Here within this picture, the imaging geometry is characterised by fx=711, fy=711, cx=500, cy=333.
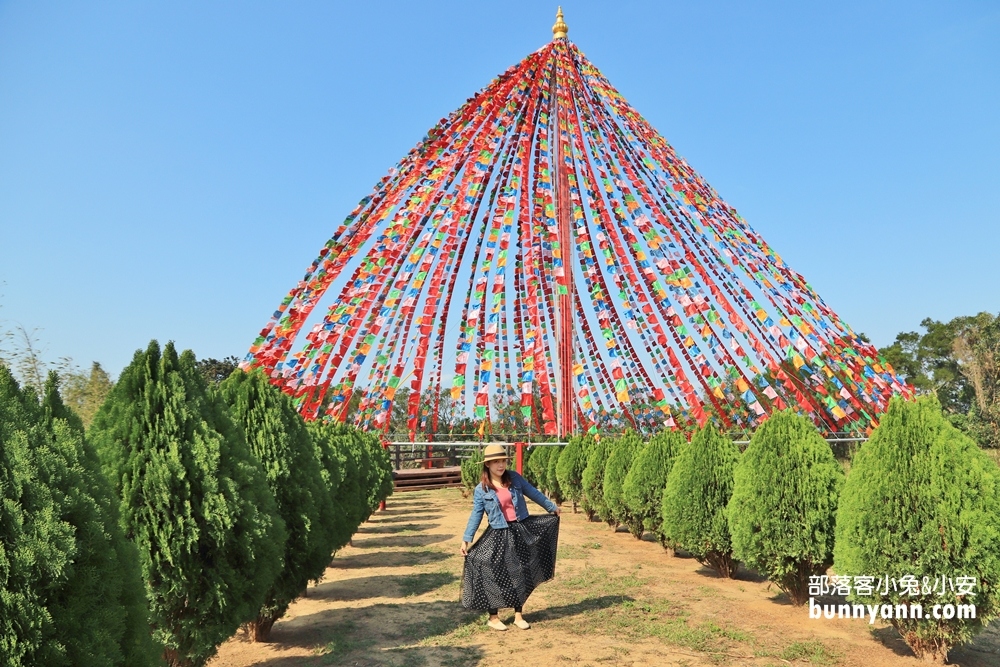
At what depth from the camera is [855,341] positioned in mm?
12641

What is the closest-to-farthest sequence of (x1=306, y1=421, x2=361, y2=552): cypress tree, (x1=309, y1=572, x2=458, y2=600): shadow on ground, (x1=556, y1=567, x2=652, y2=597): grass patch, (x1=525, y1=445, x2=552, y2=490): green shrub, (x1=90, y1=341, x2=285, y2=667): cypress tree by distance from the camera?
1. (x1=90, y1=341, x2=285, y2=667): cypress tree
2. (x1=556, y1=567, x2=652, y2=597): grass patch
3. (x1=309, y1=572, x2=458, y2=600): shadow on ground
4. (x1=306, y1=421, x2=361, y2=552): cypress tree
5. (x1=525, y1=445, x2=552, y2=490): green shrub

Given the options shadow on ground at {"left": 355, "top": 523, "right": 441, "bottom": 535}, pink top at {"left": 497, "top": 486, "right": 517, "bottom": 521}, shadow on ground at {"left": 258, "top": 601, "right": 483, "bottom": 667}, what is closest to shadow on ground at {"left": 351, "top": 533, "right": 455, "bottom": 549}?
shadow on ground at {"left": 355, "top": 523, "right": 441, "bottom": 535}

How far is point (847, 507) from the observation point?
5543 millimetres

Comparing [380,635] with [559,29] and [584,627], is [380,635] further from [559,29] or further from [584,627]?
[559,29]

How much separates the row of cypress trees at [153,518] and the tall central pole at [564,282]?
8426 millimetres

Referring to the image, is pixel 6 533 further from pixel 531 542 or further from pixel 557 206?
pixel 557 206

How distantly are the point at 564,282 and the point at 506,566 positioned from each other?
9.55 m

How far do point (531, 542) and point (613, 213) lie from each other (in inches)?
347

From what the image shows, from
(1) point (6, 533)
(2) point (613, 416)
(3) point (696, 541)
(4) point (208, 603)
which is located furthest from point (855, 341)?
(1) point (6, 533)

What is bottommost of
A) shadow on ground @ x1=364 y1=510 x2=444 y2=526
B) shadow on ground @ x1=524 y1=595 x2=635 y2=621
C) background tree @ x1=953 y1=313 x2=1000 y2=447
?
shadow on ground @ x1=364 y1=510 x2=444 y2=526

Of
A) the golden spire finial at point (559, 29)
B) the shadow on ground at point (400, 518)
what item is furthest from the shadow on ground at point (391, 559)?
the golden spire finial at point (559, 29)

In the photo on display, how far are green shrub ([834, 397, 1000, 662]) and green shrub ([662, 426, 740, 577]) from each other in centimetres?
273

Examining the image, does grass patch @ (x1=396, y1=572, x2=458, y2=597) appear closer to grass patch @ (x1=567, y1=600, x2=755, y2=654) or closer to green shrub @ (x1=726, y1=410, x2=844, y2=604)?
grass patch @ (x1=567, y1=600, x2=755, y2=654)

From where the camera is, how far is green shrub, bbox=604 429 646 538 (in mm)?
11547
